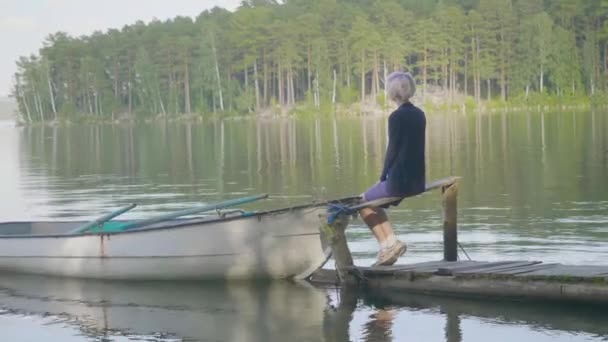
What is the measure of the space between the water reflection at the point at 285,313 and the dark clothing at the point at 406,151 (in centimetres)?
120

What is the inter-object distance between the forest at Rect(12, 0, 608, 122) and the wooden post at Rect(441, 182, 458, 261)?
85841mm

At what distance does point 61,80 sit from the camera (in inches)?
5433

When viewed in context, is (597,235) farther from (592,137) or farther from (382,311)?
(592,137)

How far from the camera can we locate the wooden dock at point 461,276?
416 inches

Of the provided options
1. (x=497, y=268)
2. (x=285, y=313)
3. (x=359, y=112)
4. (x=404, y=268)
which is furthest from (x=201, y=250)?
(x=359, y=112)

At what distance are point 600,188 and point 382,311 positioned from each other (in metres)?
12.4

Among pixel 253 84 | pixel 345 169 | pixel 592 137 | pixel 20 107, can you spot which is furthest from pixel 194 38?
pixel 345 169

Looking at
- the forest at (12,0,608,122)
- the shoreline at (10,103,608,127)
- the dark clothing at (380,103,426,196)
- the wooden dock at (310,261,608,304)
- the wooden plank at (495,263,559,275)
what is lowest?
the wooden dock at (310,261,608,304)

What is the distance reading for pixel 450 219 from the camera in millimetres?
12500

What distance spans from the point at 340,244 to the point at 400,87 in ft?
6.12

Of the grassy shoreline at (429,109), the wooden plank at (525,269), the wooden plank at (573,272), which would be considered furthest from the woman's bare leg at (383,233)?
the grassy shoreline at (429,109)

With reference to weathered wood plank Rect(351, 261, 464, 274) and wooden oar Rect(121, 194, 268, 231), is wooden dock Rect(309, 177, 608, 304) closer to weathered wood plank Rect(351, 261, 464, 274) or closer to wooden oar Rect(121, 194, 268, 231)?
weathered wood plank Rect(351, 261, 464, 274)

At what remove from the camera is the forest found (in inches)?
4043

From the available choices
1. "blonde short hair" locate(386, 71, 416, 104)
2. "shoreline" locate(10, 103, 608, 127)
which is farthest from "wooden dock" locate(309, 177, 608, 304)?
"shoreline" locate(10, 103, 608, 127)
